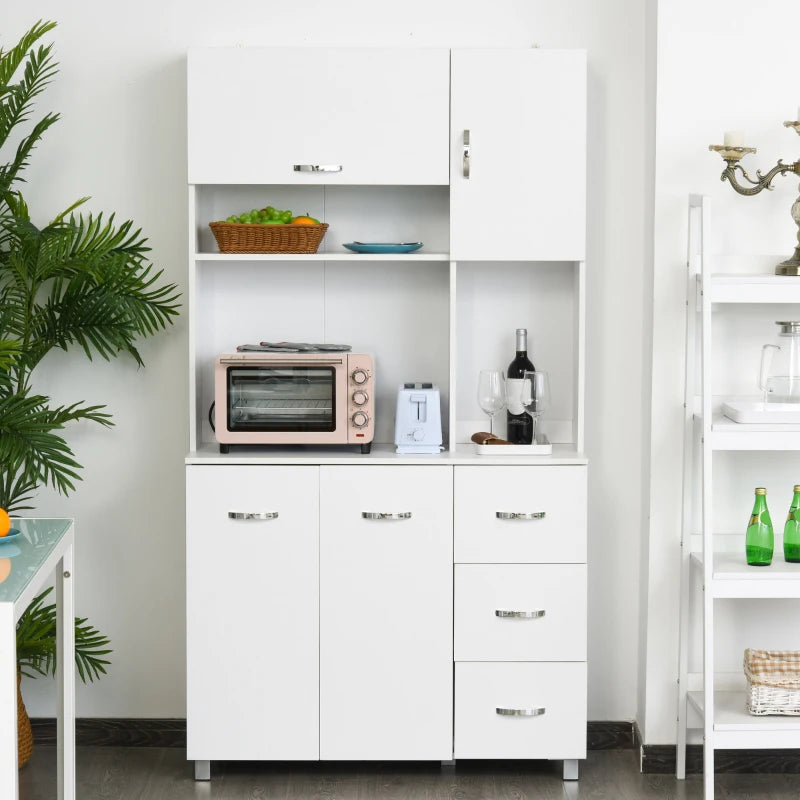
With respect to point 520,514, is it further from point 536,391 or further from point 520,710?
point 520,710

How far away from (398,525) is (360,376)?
434mm

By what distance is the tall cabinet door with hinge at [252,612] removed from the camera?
299 cm

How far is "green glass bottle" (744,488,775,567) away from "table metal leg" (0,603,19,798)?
1.98 m

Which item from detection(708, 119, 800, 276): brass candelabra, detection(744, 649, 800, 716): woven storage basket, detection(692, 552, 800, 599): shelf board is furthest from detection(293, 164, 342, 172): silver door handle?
detection(744, 649, 800, 716): woven storage basket

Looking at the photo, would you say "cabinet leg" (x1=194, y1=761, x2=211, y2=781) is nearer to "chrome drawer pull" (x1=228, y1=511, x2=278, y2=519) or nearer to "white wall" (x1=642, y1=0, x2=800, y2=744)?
"chrome drawer pull" (x1=228, y1=511, x2=278, y2=519)

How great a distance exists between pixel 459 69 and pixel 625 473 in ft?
4.31

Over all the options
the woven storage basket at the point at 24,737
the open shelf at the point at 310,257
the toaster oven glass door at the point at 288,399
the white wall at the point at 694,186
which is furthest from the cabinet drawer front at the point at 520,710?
the woven storage basket at the point at 24,737

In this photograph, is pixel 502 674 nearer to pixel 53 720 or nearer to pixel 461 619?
pixel 461 619

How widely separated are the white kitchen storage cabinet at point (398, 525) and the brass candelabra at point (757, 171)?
391 mm

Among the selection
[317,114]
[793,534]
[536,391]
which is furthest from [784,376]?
[317,114]

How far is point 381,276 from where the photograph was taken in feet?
10.9

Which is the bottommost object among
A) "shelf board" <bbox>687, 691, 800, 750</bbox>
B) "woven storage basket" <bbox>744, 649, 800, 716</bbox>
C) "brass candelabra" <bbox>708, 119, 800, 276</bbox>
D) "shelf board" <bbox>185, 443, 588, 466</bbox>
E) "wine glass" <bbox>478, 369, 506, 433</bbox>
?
"shelf board" <bbox>687, 691, 800, 750</bbox>

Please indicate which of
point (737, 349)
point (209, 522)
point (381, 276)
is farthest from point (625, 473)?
point (209, 522)

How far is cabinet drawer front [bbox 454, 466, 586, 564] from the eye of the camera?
9.82ft
